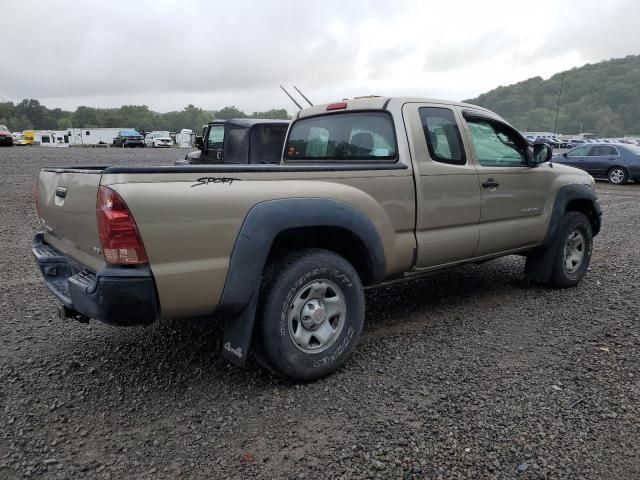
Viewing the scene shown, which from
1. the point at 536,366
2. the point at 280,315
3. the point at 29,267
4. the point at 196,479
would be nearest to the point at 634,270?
the point at 536,366

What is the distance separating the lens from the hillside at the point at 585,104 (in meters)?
78.4

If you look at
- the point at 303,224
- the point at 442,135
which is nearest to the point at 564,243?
the point at 442,135

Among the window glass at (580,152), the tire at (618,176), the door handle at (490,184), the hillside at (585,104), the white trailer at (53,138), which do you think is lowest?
the white trailer at (53,138)

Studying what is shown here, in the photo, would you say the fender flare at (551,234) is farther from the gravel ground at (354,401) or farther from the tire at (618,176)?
the tire at (618,176)

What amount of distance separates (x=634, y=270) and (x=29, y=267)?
705 cm

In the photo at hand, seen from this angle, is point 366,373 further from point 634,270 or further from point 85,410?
point 634,270

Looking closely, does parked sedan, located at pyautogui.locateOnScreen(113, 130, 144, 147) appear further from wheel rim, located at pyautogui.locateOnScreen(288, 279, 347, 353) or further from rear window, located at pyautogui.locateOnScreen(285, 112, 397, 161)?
wheel rim, located at pyautogui.locateOnScreen(288, 279, 347, 353)

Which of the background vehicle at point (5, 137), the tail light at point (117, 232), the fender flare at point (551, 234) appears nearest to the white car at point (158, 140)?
the background vehicle at point (5, 137)

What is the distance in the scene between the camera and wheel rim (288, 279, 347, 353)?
315 cm

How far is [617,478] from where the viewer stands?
237 cm

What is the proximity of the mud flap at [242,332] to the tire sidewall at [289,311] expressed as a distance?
0.09 metres

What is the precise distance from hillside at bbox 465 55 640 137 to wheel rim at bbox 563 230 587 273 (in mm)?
76657

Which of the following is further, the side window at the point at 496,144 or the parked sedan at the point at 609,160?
the parked sedan at the point at 609,160

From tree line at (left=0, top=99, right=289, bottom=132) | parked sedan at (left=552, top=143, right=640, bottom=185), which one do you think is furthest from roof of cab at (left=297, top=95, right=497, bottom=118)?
tree line at (left=0, top=99, right=289, bottom=132)
